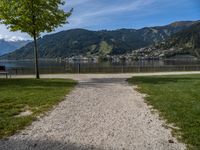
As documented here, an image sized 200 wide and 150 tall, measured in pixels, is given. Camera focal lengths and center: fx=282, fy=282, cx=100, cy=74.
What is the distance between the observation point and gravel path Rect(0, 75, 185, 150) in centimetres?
612

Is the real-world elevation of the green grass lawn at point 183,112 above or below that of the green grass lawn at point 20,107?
below

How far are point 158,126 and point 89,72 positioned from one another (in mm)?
Answer: 23519

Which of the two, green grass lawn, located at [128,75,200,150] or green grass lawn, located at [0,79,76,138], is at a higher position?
green grass lawn, located at [0,79,76,138]

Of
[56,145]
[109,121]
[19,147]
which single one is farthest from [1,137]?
[109,121]

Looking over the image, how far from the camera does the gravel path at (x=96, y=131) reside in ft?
20.1

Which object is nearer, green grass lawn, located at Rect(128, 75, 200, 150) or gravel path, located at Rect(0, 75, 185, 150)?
gravel path, located at Rect(0, 75, 185, 150)

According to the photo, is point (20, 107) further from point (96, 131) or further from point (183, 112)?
point (183, 112)

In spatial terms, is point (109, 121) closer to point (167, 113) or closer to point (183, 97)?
point (167, 113)

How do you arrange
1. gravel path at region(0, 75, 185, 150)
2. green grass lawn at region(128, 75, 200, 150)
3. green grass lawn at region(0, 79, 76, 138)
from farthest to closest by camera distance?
1. green grass lawn at region(0, 79, 76, 138)
2. green grass lawn at region(128, 75, 200, 150)
3. gravel path at region(0, 75, 185, 150)

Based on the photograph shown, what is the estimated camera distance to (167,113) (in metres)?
9.13

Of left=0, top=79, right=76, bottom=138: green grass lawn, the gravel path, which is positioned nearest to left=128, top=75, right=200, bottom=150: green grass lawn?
the gravel path

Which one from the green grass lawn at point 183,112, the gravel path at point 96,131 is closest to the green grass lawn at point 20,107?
the gravel path at point 96,131

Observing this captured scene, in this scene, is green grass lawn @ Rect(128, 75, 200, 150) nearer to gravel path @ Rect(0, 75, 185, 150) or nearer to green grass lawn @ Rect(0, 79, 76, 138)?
gravel path @ Rect(0, 75, 185, 150)

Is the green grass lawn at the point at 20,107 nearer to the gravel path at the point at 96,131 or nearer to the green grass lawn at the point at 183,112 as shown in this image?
the gravel path at the point at 96,131
